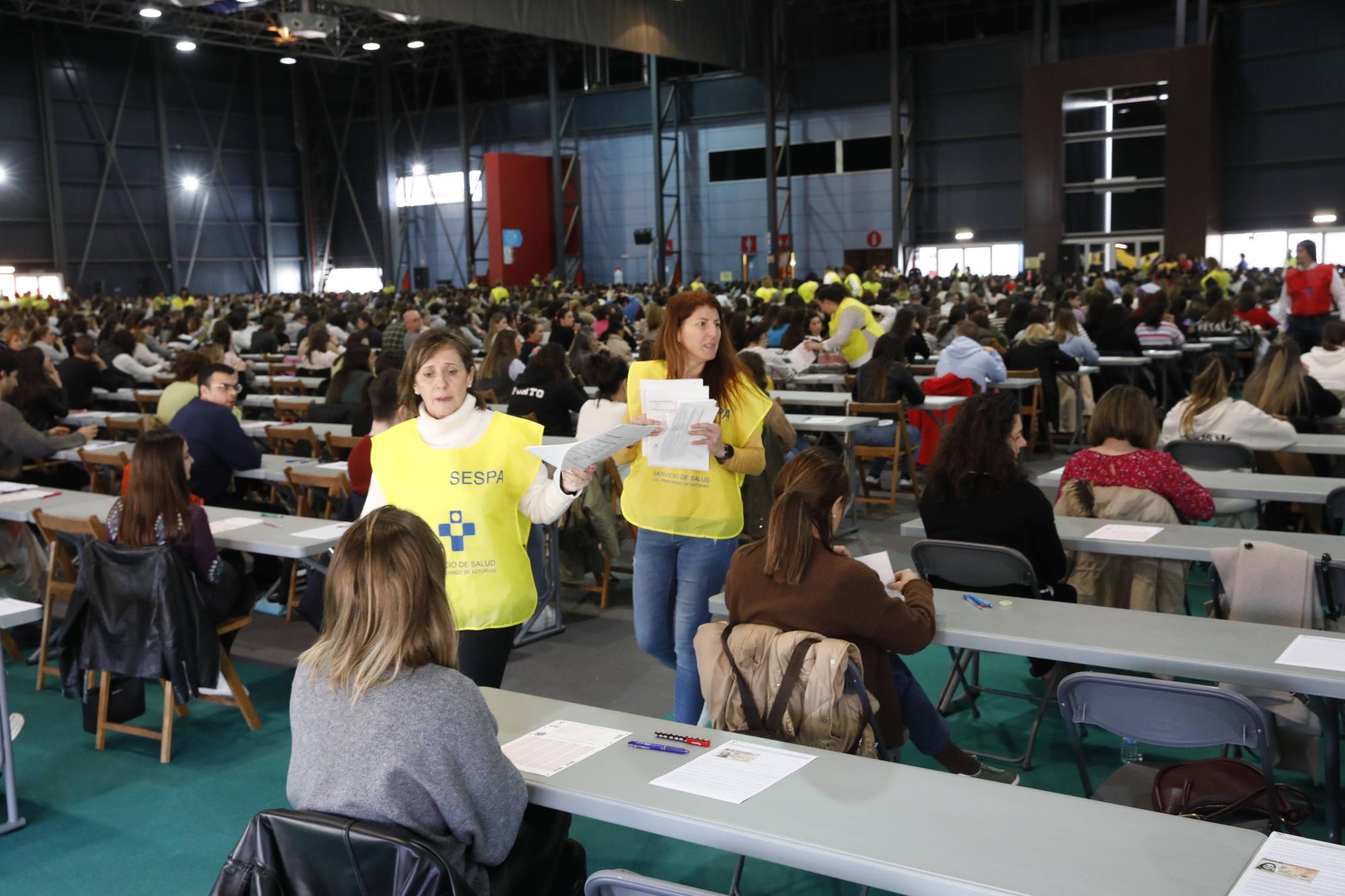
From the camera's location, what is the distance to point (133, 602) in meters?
3.94

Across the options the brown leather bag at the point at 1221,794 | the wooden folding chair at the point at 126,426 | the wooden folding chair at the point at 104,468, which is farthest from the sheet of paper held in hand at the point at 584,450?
the wooden folding chair at the point at 126,426

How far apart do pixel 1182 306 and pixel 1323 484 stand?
8249mm

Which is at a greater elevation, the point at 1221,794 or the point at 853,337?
the point at 853,337

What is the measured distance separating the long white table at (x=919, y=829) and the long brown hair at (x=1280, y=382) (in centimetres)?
480

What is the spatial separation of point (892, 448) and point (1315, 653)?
491 cm

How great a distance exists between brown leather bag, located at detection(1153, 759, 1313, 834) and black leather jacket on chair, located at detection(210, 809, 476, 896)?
5.06 ft

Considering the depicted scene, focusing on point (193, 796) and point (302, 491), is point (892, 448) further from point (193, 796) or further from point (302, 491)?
point (193, 796)

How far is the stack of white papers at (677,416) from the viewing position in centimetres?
317

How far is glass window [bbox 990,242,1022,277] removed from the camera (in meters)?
24.1

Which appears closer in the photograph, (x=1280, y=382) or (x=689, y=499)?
(x=689, y=499)

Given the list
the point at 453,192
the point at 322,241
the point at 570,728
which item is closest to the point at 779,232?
the point at 453,192

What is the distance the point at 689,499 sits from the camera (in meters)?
3.30

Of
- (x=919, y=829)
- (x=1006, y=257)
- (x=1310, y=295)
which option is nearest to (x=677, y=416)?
(x=919, y=829)

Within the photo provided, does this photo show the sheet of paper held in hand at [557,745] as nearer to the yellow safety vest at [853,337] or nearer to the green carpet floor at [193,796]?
the green carpet floor at [193,796]
